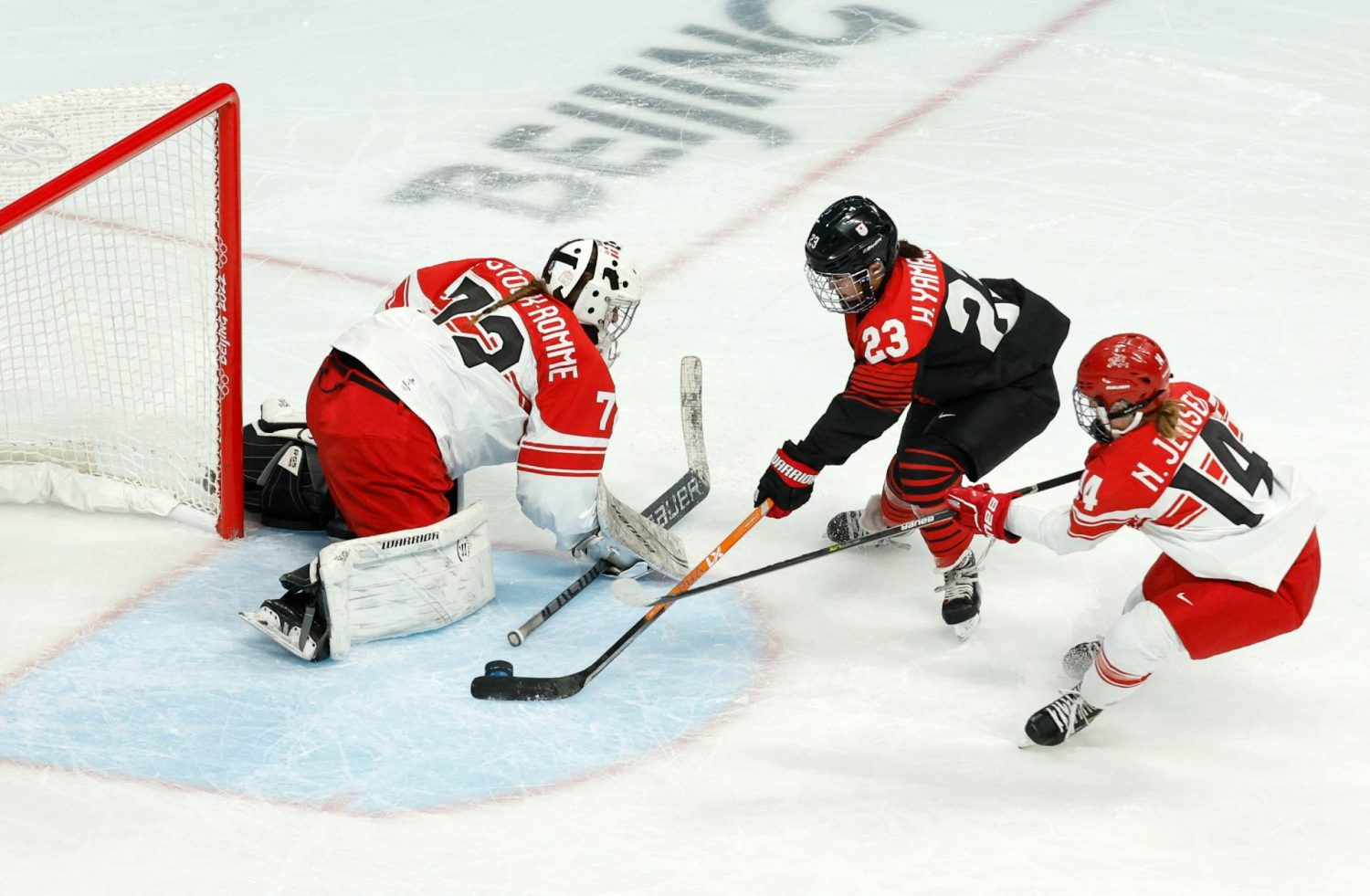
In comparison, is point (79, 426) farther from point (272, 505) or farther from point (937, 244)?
point (937, 244)

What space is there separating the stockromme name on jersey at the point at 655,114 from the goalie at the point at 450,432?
2.10 m

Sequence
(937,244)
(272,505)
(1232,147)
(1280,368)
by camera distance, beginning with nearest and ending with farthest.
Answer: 1. (272,505)
2. (1280,368)
3. (937,244)
4. (1232,147)

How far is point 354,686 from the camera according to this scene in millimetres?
3123

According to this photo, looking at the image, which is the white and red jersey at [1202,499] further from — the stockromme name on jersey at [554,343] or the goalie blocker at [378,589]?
the goalie blocker at [378,589]

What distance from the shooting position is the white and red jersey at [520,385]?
129 inches

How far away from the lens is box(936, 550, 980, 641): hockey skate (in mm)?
3314

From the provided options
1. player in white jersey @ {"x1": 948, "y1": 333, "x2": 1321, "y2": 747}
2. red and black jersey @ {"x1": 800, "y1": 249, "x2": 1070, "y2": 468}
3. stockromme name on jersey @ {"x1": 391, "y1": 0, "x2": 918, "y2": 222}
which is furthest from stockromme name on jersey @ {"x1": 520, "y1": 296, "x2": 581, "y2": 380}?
stockromme name on jersey @ {"x1": 391, "y1": 0, "x2": 918, "y2": 222}

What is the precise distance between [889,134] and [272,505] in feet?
10.4

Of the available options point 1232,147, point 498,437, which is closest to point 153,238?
point 498,437

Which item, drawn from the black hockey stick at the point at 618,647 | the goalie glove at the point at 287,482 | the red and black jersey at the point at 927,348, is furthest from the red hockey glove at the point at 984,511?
the goalie glove at the point at 287,482

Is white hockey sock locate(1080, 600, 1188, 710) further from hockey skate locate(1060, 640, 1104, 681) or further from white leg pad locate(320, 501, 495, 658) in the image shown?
white leg pad locate(320, 501, 495, 658)

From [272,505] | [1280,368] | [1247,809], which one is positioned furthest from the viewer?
[1280,368]

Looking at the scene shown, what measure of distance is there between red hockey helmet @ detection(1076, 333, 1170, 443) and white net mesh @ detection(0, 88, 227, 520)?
6.09 feet

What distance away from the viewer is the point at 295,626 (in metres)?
3.16
